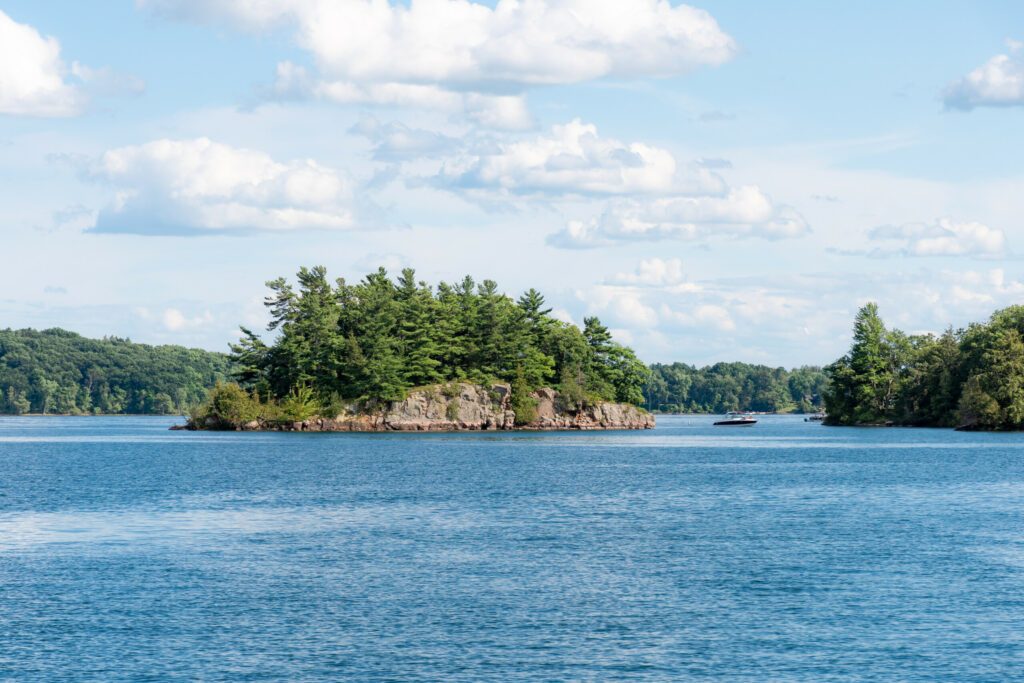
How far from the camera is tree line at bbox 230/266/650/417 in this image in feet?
577

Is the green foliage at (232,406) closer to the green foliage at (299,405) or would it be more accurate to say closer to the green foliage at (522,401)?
the green foliage at (299,405)

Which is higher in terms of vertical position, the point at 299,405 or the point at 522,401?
the point at 522,401

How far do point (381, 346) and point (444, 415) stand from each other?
59.0ft

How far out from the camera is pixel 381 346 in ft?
577

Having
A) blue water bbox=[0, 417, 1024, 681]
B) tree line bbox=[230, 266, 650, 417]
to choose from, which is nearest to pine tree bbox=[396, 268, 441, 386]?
tree line bbox=[230, 266, 650, 417]

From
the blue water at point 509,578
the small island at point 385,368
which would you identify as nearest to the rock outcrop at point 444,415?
the small island at point 385,368

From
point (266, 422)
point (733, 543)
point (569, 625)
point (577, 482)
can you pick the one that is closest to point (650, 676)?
point (569, 625)

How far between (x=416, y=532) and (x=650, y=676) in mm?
28067

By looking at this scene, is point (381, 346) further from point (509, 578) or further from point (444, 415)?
point (509, 578)

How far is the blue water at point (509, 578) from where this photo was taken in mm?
31375

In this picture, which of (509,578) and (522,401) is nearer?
(509,578)

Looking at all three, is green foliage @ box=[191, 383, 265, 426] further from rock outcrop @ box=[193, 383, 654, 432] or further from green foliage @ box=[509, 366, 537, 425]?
green foliage @ box=[509, 366, 537, 425]

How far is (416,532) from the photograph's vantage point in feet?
186

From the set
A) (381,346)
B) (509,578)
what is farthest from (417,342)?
(509,578)
